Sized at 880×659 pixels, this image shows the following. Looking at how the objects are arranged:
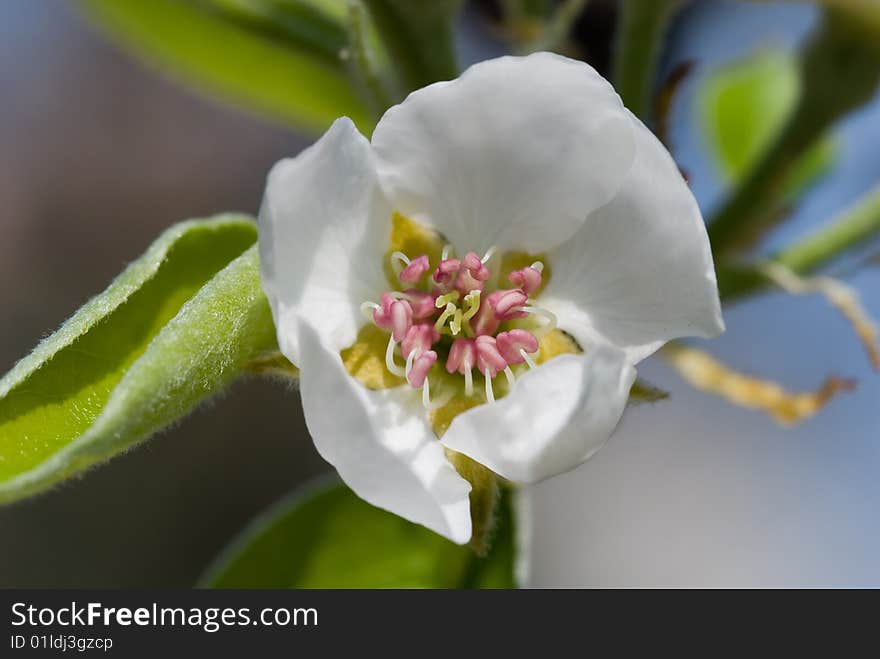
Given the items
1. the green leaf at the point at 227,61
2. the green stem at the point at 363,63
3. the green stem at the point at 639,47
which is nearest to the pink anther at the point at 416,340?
the green stem at the point at 363,63

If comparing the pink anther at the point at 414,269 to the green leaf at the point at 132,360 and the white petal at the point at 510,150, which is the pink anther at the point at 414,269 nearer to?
the white petal at the point at 510,150

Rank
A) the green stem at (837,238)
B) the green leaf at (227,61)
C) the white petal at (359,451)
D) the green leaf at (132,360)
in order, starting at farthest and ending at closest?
1. the green leaf at (227,61)
2. the green stem at (837,238)
3. the white petal at (359,451)
4. the green leaf at (132,360)

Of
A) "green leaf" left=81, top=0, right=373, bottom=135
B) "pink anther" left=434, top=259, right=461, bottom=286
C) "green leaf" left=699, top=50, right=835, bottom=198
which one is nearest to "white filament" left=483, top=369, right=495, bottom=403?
"pink anther" left=434, top=259, right=461, bottom=286

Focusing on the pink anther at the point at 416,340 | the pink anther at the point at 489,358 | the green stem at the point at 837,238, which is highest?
the green stem at the point at 837,238

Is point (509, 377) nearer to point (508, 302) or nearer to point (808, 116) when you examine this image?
point (508, 302)

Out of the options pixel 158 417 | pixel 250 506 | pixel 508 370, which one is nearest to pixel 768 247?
pixel 508 370

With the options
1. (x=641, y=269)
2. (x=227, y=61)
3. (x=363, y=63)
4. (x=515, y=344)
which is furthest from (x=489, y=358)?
(x=227, y=61)
